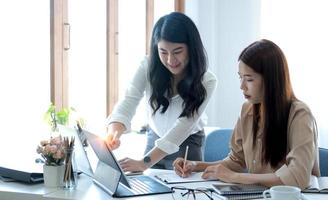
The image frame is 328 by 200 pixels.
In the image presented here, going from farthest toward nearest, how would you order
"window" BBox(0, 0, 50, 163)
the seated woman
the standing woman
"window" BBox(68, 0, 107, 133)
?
"window" BBox(68, 0, 107, 133), "window" BBox(0, 0, 50, 163), the standing woman, the seated woman

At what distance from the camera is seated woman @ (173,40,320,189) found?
1590 millimetres

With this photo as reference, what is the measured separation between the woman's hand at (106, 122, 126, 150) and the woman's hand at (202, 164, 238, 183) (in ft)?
1.29

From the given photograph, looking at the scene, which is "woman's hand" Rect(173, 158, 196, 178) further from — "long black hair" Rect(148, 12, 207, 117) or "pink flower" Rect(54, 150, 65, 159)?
"pink flower" Rect(54, 150, 65, 159)

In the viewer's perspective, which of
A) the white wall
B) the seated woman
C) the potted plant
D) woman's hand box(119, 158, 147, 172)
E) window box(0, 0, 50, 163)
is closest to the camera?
the seated woman

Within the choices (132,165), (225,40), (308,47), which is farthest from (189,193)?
(225,40)

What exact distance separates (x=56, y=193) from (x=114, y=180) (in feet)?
0.64

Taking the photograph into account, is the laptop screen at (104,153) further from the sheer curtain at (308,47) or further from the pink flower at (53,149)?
the sheer curtain at (308,47)

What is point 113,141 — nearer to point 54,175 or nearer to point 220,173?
point 54,175

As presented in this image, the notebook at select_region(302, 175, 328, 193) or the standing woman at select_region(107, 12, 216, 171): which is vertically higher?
the standing woman at select_region(107, 12, 216, 171)

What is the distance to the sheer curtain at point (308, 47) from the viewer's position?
4.05 m

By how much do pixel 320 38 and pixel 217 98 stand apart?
1.17 m

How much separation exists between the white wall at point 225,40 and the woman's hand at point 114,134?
261 cm

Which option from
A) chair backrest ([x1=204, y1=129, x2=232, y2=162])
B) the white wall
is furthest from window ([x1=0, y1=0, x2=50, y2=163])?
the white wall

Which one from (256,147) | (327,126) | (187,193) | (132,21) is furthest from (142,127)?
(187,193)
